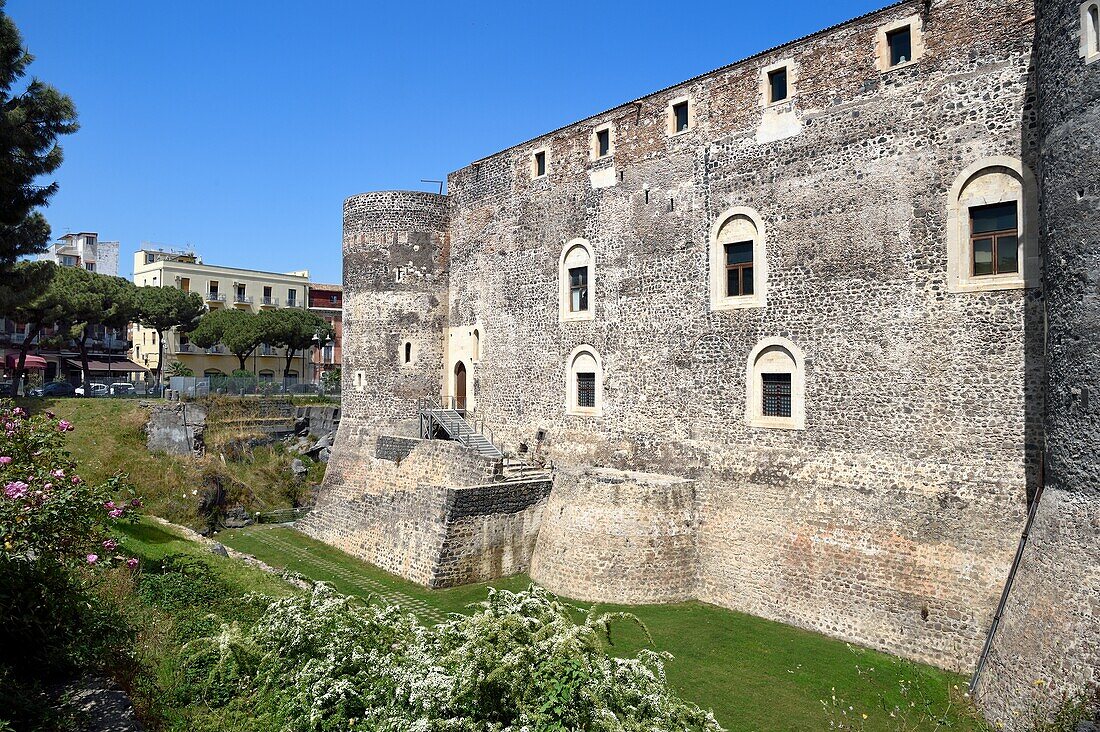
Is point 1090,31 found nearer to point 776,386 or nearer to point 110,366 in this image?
point 776,386

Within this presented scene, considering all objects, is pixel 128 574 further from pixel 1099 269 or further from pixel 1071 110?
pixel 1071 110

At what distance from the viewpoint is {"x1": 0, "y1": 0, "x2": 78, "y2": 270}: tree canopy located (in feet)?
38.8

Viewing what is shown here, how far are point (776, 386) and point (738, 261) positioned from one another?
2854 mm

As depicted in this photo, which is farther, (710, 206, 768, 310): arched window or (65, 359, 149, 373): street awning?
(65, 359, 149, 373): street awning

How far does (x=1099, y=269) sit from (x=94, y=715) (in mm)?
11941

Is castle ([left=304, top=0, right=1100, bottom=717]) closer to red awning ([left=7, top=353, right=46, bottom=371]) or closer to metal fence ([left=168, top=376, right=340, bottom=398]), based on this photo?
metal fence ([left=168, top=376, right=340, bottom=398])

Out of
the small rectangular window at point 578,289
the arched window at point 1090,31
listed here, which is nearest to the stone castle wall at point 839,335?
the small rectangular window at point 578,289

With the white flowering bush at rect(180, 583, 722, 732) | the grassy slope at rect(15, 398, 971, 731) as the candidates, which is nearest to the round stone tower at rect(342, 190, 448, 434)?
the grassy slope at rect(15, 398, 971, 731)

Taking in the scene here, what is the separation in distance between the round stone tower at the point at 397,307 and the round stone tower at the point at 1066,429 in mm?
16932

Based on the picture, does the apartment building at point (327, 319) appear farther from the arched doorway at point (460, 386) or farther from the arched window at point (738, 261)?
the arched window at point (738, 261)

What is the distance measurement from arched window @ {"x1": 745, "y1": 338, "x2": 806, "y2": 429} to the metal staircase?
806cm

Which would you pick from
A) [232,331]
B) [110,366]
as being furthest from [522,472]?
[110,366]

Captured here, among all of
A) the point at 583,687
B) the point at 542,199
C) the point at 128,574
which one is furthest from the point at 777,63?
the point at 128,574

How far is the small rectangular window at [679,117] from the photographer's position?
1686 centimetres
